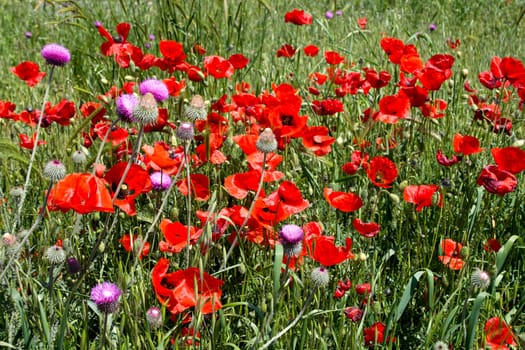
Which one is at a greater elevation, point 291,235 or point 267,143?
point 267,143

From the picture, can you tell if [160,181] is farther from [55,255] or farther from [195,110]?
[55,255]

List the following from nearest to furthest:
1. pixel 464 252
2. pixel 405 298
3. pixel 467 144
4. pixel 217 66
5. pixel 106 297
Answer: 1. pixel 106 297
2. pixel 405 298
3. pixel 464 252
4. pixel 467 144
5. pixel 217 66

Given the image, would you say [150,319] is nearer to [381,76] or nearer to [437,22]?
[381,76]

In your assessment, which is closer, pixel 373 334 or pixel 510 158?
pixel 373 334

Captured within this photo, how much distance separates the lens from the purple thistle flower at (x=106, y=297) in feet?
3.93

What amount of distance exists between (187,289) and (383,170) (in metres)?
0.70

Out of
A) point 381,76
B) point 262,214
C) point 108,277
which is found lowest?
point 108,277

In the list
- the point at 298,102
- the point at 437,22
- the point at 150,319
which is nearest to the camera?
the point at 150,319

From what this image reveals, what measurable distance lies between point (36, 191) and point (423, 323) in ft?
4.51

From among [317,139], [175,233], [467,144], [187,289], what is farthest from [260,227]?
[467,144]

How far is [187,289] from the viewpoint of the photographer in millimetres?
1342

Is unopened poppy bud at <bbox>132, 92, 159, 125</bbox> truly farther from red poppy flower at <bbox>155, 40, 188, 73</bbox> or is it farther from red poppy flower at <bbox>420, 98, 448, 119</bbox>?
red poppy flower at <bbox>420, 98, 448, 119</bbox>

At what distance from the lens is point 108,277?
185 centimetres

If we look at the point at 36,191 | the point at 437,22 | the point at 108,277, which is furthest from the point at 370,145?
the point at 437,22
